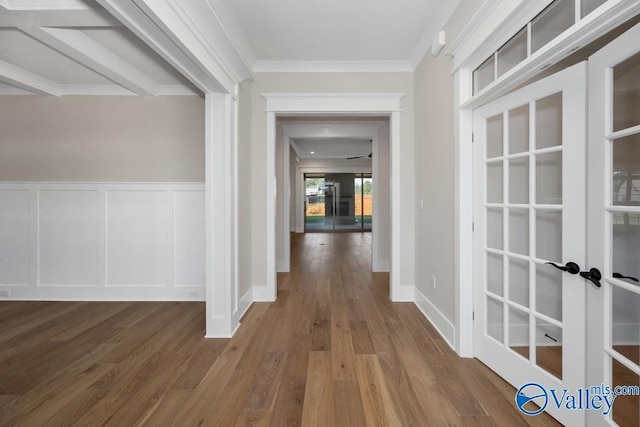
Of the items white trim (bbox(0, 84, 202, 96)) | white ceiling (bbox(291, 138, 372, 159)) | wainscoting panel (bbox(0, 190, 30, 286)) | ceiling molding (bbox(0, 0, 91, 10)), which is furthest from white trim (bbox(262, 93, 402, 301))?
white ceiling (bbox(291, 138, 372, 159))

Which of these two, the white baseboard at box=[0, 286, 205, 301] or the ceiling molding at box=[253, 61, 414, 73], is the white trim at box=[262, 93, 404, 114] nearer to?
the ceiling molding at box=[253, 61, 414, 73]

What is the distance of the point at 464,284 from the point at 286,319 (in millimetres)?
1695

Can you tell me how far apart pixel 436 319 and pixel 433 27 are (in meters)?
2.67

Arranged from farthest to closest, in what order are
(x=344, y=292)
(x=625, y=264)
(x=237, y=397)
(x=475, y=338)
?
(x=344, y=292)
(x=475, y=338)
(x=237, y=397)
(x=625, y=264)

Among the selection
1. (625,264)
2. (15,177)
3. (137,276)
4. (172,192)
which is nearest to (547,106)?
(625,264)

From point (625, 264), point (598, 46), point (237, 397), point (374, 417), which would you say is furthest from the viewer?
point (237, 397)

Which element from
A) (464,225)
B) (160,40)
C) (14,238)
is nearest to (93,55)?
(160,40)

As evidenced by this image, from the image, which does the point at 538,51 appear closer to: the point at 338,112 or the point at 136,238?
Answer: the point at 338,112

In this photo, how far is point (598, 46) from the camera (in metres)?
1.33

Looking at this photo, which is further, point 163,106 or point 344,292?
point 344,292

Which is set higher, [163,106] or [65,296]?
[163,106]

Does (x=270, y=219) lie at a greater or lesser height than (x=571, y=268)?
greater

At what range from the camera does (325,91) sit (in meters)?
3.44

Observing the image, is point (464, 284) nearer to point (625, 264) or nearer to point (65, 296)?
point (625, 264)
